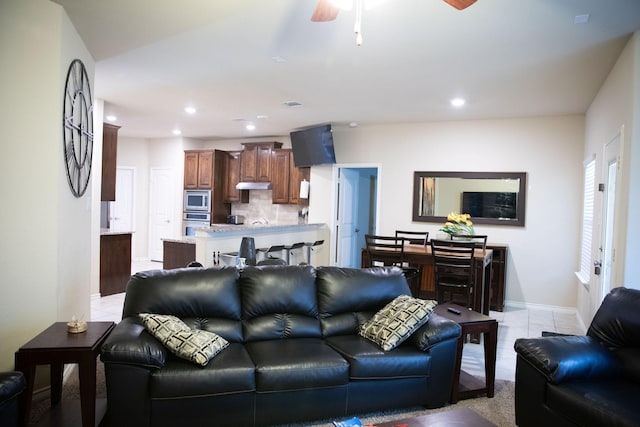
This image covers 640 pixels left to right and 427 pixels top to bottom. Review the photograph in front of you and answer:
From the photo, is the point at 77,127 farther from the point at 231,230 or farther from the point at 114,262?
the point at 114,262

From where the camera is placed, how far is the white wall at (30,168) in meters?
2.79

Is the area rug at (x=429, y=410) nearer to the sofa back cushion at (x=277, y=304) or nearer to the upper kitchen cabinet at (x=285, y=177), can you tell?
the sofa back cushion at (x=277, y=304)

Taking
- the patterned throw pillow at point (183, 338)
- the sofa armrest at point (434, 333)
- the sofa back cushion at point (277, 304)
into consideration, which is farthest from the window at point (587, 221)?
the patterned throw pillow at point (183, 338)

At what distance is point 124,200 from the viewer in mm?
9375

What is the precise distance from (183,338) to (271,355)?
21.1 inches

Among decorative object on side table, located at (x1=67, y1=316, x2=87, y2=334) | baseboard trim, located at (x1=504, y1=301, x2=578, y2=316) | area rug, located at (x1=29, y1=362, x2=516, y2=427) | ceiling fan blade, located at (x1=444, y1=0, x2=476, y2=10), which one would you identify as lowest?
area rug, located at (x1=29, y1=362, x2=516, y2=427)

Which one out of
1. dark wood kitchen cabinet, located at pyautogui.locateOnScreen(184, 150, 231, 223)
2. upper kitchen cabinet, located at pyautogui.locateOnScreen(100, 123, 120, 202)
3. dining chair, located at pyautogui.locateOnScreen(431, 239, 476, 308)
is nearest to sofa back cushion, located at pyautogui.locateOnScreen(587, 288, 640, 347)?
dining chair, located at pyautogui.locateOnScreen(431, 239, 476, 308)

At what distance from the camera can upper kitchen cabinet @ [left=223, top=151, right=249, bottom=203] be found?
871 cm

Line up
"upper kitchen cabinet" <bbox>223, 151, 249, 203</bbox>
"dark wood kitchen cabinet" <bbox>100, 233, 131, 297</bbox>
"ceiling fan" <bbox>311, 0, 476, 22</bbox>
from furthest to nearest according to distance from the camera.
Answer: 1. "upper kitchen cabinet" <bbox>223, 151, 249, 203</bbox>
2. "dark wood kitchen cabinet" <bbox>100, 233, 131, 297</bbox>
3. "ceiling fan" <bbox>311, 0, 476, 22</bbox>

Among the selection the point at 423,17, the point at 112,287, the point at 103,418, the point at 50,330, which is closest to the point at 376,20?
the point at 423,17

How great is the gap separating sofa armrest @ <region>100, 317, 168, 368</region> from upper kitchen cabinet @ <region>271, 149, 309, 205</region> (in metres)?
5.57

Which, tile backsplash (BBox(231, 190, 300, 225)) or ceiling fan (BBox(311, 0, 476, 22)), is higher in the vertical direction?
ceiling fan (BBox(311, 0, 476, 22))

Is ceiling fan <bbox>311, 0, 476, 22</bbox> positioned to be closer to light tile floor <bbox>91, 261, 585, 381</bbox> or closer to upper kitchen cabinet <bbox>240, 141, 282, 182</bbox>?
light tile floor <bbox>91, 261, 585, 381</bbox>

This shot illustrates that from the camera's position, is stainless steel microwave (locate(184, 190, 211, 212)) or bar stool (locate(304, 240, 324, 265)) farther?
stainless steel microwave (locate(184, 190, 211, 212))
